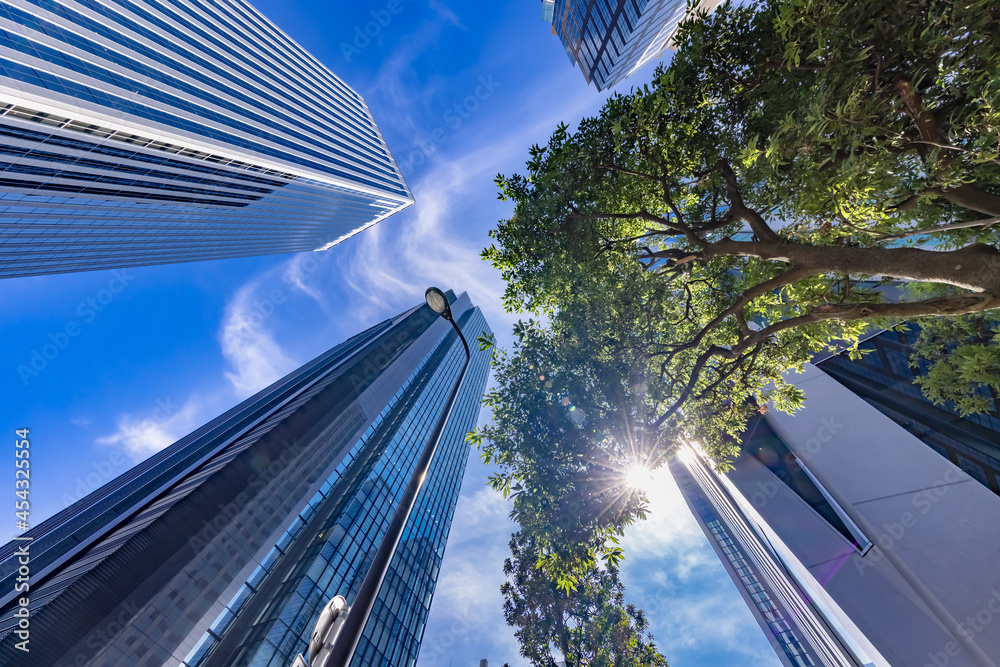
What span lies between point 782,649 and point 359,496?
51592 mm

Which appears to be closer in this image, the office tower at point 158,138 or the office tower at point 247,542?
the office tower at point 247,542

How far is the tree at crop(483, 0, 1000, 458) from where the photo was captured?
4.83 meters

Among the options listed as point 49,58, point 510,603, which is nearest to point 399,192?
point 49,58

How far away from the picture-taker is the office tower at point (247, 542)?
12016 mm

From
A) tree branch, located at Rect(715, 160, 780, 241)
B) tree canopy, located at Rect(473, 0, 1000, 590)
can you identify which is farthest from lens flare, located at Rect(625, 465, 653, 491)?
tree branch, located at Rect(715, 160, 780, 241)

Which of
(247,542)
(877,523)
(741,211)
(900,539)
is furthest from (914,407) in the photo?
(247,542)

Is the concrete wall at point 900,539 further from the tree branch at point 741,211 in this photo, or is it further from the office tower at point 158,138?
the office tower at point 158,138

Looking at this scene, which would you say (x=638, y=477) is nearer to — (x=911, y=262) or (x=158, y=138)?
(x=911, y=262)

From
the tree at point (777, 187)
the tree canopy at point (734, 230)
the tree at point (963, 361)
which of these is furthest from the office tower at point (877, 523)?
the tree at point (777, 187)

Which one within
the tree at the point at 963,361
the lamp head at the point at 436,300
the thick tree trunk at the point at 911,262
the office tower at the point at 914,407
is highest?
the office tower at the point at 914,407

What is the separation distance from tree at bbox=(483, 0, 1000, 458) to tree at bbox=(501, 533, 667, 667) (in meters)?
11.8

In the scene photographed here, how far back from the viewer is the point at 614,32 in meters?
42.0

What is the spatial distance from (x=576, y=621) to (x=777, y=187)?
64.3 feet

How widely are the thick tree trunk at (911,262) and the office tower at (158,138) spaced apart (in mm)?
43346
